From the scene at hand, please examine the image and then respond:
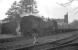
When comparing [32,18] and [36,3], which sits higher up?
[36,3]

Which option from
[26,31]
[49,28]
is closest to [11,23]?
[26,31]

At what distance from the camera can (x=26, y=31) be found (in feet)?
88.3

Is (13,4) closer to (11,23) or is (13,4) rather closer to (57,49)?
(11,23)

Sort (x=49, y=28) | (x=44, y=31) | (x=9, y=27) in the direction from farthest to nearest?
(x=9, y=27), (x=49, y=28), (x=44, y=31)

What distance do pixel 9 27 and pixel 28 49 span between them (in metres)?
23.6

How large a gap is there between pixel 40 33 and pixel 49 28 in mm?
4127

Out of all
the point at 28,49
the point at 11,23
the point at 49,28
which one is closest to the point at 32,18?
the point at 49,28

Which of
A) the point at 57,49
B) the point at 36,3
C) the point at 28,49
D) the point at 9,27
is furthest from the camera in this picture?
the point at 36,3

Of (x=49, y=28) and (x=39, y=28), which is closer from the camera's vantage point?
(x=39, y=28)

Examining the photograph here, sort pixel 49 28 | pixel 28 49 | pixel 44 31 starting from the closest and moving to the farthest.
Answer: pixel 28 49 → pixel 44 31 → pixel 49 28

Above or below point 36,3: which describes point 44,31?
below

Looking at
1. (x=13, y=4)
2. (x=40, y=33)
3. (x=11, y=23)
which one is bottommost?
(x=40, y=33)

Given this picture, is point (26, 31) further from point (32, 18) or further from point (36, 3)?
point (36, 3)

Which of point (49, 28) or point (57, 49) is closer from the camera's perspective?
point (57, 49)
